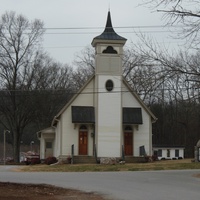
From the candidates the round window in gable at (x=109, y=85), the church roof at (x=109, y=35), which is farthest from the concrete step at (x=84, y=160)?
the church roof at (x=109, y=35)

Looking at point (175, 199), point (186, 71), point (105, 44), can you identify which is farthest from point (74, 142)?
point (175, 199)

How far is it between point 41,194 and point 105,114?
27.9 m

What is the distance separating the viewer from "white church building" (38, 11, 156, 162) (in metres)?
42.9

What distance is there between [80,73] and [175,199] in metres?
55.3

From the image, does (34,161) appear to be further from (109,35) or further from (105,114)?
(109,35)

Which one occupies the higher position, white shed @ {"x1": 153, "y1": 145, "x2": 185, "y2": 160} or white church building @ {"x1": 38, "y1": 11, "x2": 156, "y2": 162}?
white church building @ {"x1": 38, "y1": 11, "x2": 156, "y2": 162}

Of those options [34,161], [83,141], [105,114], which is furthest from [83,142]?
[34,161]

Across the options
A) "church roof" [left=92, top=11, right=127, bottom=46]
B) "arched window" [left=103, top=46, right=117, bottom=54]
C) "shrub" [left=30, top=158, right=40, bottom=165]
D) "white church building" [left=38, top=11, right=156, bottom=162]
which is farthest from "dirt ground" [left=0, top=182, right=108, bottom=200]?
"shrub" [left=30, top=158, right=40, bottom=165]

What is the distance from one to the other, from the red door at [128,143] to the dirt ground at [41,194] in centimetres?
2701

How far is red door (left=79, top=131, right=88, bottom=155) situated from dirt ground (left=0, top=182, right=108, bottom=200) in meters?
25.9

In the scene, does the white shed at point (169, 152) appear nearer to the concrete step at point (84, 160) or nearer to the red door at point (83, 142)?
the red door at point (83, 142)

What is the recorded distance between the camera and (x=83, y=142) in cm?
4391

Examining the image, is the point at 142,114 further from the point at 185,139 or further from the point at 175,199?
the point at 175,199

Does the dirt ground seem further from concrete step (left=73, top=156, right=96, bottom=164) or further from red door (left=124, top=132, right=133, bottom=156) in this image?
red door (left=124, top=132, right=133, bottom=156)
